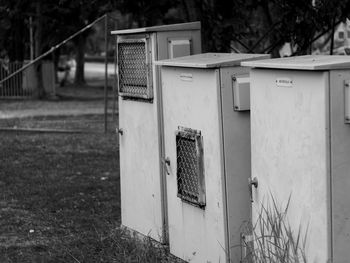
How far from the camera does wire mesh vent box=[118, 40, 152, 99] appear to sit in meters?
6.43

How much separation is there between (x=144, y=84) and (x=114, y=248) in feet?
4.23

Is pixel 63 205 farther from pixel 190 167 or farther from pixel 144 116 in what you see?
pixel 190 167

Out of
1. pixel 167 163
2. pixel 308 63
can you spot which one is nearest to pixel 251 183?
pixel 308 63

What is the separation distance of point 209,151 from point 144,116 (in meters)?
1.28

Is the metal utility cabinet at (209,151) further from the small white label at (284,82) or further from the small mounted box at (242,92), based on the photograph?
the small white label at (284,82)

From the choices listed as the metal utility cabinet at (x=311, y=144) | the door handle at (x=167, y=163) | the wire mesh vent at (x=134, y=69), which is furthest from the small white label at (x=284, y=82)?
the wire mesh vent at (x=134, y=69)

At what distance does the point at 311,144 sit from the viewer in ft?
14.3

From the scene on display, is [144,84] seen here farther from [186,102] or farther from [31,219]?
[31,219]

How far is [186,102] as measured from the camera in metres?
5.66

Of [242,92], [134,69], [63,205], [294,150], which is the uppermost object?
[134,69]

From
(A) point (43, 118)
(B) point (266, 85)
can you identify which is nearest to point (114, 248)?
(B) point (266, 85)

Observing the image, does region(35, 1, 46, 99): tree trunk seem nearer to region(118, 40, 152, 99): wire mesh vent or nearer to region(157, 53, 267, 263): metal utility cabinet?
region(118, 40, 152, 99): wire mesh vent

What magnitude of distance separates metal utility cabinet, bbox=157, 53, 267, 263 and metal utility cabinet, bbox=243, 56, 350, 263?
443mm

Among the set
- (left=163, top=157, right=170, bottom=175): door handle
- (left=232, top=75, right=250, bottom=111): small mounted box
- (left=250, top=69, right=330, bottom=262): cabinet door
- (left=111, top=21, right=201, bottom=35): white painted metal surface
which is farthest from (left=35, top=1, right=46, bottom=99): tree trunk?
(left=250, top=69, right=330, bottom=262): cabinet door
